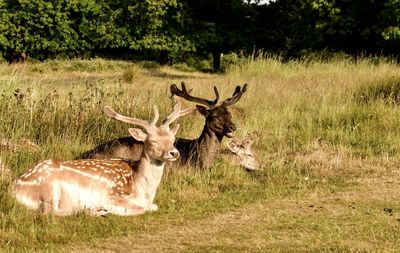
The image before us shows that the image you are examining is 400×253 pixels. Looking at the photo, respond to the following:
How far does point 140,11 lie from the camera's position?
33.4 meters

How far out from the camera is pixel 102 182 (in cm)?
686

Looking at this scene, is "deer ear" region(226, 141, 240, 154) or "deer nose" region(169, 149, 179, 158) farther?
"deer ear" region(226, 141, 240, 154)

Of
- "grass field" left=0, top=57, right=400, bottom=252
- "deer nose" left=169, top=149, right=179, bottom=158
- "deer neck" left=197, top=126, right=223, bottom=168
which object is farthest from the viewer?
"deer neck" left=197, top=126, right=223, bottom=168

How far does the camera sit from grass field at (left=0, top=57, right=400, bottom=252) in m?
6.05

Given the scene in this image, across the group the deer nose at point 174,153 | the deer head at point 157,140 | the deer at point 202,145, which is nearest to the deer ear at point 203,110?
the deer at point 202,145

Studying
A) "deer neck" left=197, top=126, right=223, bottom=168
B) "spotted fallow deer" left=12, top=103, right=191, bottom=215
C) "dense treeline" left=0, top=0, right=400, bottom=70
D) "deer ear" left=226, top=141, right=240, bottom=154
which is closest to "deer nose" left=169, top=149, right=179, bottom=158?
"spotted fallow deer" left=12, top=103, right=191, bottom=215

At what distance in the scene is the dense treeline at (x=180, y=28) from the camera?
29094mm

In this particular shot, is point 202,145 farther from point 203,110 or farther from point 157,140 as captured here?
point 157,140

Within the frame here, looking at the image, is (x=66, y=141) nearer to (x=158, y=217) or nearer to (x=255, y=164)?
(x=255, y=164)

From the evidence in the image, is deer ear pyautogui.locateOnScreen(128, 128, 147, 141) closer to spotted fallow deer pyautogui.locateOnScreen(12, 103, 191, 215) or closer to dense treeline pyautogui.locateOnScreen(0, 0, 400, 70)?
spotted fallow deer pyautogui.locateOnScreen(12, 103, 191, 215)

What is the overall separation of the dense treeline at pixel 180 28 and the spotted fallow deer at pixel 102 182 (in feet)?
73.7

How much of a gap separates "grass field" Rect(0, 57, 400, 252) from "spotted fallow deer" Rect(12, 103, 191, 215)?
0.17 m

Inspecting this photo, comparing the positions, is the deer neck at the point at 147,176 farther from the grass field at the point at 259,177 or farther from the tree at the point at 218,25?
the tree at the point at 218,25

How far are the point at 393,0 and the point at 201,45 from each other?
11832 mm
